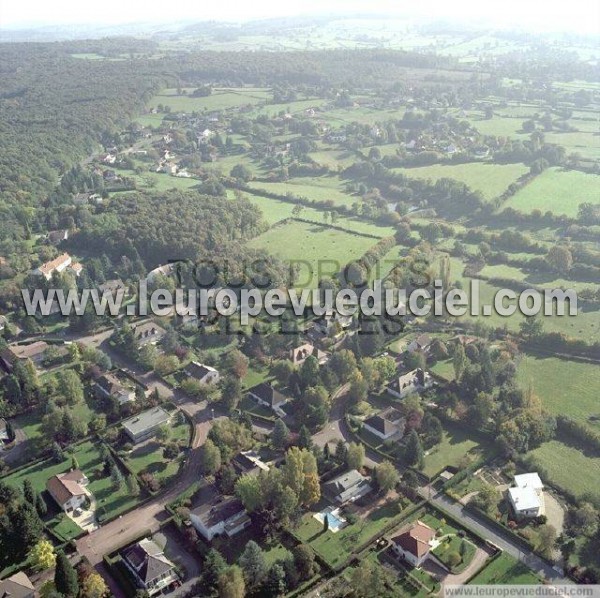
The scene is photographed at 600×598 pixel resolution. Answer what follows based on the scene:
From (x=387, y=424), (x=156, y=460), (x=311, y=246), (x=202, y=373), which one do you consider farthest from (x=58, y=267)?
(x=387, y=424)

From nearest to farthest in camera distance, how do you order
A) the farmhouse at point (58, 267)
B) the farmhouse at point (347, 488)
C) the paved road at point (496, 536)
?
the paved road at point (496, 536), the farmhouse at point (347, 488), the farmhouse at point (58, 267)

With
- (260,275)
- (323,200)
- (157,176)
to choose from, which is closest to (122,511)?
(260,275)

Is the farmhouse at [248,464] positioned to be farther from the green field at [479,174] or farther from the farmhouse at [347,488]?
the green field at [479,174]

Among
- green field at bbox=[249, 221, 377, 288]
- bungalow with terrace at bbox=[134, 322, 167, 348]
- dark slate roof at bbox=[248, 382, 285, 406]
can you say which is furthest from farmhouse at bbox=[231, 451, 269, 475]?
green field at bbox=[249, 221, 377, 288]

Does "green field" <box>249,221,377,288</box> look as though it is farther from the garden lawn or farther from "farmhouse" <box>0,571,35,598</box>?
"farmhouse" <box>0,571,35,598</box>

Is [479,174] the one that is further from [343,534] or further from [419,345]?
[343,534]

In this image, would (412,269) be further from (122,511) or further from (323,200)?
(122,511)

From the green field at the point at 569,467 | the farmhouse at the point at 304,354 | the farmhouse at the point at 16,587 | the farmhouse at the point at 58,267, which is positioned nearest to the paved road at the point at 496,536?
the green field at the point at 569,467

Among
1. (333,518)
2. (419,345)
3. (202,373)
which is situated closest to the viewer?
(333,518)
